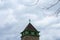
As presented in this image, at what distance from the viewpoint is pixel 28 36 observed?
302 feet

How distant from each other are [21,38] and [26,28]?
219 centimetres

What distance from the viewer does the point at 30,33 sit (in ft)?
301

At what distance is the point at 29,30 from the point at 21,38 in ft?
7.66

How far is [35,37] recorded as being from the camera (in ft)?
302

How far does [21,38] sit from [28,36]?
4.69 feet

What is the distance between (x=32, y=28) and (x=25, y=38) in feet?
7.79

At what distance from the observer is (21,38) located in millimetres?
92375

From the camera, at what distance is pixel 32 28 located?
302 feet

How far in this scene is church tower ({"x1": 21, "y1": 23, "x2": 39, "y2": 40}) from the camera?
91.6 m

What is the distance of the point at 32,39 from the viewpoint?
3600 inches

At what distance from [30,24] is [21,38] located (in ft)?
11.3

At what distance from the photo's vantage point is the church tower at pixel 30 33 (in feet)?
300

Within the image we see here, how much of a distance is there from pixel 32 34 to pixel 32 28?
1.30 meters

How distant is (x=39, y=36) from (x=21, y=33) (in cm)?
359
